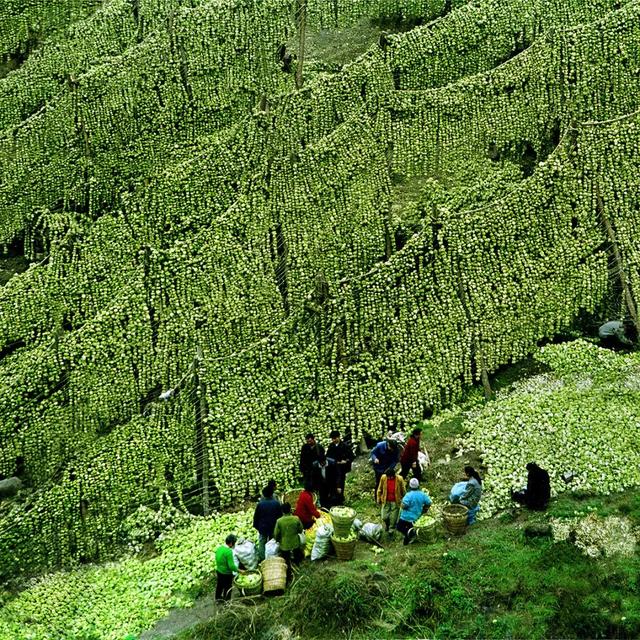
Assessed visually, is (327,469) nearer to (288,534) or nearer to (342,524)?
(342,524)

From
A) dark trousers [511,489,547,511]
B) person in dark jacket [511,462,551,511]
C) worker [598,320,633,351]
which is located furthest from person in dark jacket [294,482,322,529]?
worker [598,320,633,351]

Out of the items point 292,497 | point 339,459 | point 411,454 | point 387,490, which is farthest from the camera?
point 339,459

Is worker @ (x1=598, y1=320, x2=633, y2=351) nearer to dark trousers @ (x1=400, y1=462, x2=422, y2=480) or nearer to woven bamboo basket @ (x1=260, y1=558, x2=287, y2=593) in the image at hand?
dark trousers @ (x1=400, y1=462, x2=422, y2=480)

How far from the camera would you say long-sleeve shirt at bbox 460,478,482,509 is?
54.5ft

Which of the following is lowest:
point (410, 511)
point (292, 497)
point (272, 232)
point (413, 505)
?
point (292, 497)

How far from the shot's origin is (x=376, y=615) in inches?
572

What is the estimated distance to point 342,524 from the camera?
16062 mm

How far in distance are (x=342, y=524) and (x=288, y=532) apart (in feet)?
2.79

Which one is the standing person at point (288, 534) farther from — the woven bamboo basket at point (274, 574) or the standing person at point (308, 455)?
the standing person at point (308, 455)

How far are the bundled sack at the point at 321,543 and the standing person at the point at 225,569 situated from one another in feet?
4.12

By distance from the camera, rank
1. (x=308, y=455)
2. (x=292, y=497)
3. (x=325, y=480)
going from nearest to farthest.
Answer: (x=325, y=480) < (x=292, y=497) < (x=308, y=455)

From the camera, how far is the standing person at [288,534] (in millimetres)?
15898

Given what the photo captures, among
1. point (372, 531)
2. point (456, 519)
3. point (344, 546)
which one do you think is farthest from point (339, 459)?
point (456, 519)

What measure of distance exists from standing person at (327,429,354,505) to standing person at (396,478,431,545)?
1.58m
